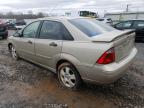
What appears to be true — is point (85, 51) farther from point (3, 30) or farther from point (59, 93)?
point (3, 30)

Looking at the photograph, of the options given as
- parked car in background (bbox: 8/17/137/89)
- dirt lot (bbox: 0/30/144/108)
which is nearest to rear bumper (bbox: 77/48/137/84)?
parked car in background (bbox: 8/17/137/89)

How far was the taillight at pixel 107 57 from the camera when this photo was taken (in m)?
3.35

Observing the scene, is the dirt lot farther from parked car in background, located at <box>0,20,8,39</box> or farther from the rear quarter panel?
parked car in background, located at <box>0,20,8,39</box>

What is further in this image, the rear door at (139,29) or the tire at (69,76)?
the rear door at (139,29)

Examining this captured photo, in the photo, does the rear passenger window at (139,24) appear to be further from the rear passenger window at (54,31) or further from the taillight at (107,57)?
the taillight at (107,57)

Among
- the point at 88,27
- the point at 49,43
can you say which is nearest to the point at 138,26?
the point at 88,27

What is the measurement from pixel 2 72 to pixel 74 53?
2853 mm

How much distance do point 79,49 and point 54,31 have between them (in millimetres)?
1057

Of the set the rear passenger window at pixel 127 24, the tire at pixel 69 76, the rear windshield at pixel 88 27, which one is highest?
the rear windshield at pixel 88 27

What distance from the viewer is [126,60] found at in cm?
387

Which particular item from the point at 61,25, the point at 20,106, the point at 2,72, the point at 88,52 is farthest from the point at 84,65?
the point at 2,72

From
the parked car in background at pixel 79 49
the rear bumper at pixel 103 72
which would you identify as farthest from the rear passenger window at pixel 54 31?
the rear bumper at pixel 103 72

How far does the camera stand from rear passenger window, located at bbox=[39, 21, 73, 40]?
4117 millimetres

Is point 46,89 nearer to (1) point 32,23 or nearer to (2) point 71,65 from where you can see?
(2) point 71,65
